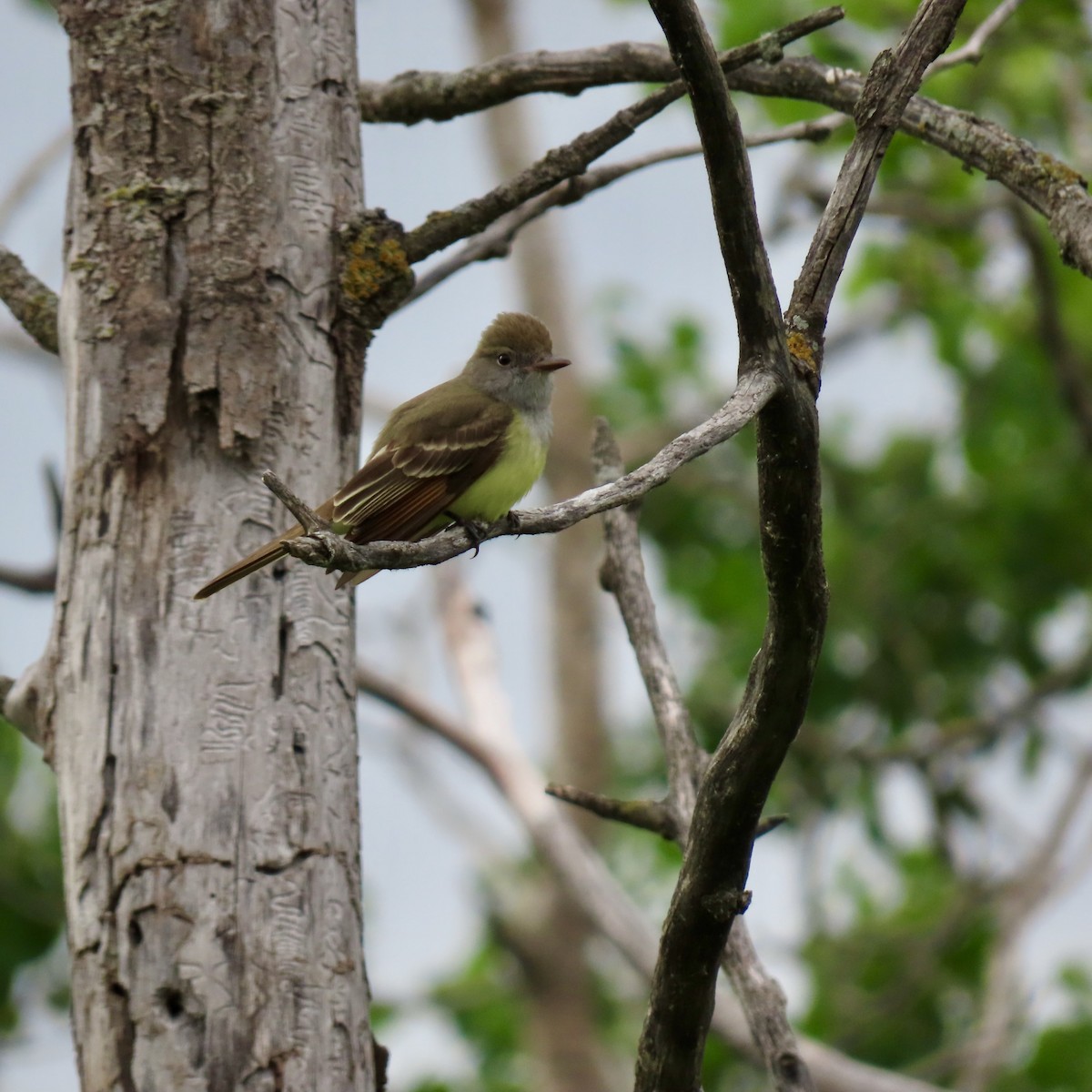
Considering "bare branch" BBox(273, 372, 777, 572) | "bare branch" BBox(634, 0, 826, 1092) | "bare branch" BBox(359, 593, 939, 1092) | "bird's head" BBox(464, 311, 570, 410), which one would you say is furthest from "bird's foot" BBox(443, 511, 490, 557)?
"bare branch" BBox(359, 593, 939, 1092)

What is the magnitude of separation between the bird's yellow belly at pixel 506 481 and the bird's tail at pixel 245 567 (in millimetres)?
1354

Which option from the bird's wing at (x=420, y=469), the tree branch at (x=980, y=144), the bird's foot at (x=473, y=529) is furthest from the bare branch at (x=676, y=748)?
the tree branch at (x=980, y=144)

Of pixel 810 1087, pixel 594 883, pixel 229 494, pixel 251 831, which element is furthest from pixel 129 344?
pixel 594 883

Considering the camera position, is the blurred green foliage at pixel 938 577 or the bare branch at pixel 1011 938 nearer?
the bare branch at pixel 1011 938

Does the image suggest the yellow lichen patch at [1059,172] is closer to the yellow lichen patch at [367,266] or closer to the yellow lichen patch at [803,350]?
the yellow lichen patch at [803,350]

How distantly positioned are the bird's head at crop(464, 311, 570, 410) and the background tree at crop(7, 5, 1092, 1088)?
2.10m

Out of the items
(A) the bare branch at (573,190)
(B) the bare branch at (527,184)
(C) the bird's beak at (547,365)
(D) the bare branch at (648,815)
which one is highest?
(C) the bird's beak at (547,365)

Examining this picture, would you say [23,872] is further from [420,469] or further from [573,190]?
[573,190]

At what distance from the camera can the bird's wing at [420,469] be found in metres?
4.24

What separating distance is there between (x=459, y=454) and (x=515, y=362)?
50.4 inches

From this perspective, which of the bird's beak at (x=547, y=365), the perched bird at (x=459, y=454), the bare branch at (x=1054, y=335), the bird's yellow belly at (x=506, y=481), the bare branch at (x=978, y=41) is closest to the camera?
the perched bird at (x=459, y=454)

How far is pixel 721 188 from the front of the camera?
8.94 feet

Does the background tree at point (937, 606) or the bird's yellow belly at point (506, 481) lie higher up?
the background tree at point (937, 606)

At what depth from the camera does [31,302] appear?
4.08 m
